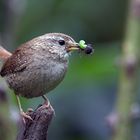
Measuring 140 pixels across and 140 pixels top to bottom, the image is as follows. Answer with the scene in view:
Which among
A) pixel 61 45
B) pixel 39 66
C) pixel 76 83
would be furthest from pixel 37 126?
pixel 76 83

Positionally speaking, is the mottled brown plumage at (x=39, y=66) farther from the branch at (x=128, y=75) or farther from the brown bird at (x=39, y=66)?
the branch at (x=128, y=75)

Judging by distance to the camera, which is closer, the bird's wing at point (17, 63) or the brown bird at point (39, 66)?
the brown bird at point (39, 66)

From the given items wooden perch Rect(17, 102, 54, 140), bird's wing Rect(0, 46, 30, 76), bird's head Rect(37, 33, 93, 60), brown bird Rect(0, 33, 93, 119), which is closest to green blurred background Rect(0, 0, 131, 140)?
bird's wing Rect(0, 46, 30, 76)

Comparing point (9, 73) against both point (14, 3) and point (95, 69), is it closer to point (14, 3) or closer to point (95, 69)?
point (14, 3)

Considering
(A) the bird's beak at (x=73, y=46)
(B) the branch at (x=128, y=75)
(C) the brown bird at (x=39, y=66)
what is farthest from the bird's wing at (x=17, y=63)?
(B) the branch at (x=128, y=75)

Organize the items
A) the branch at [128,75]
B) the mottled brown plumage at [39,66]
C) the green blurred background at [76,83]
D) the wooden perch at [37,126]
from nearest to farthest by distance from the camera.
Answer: the wooden perch at [37,126] → the mottled brown plumage at [39,66] → the branch at [128,75] → the green blurred background at [76,83]

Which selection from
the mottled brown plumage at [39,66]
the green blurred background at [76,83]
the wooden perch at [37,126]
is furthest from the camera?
the green blurred background at [76,83]

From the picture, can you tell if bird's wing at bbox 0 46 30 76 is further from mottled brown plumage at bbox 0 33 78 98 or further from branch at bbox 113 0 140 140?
branch at bbox 113 0 140 140
